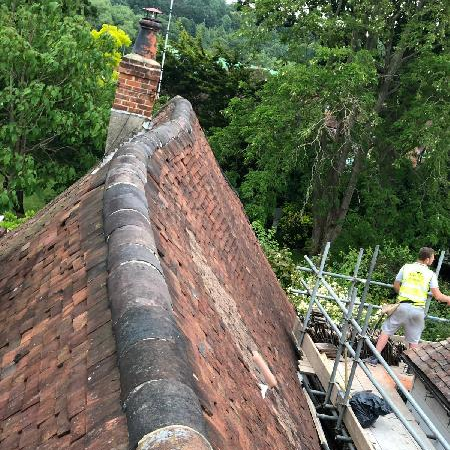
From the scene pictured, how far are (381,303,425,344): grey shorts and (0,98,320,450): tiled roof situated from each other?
246 cm

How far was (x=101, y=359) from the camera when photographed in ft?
9.03

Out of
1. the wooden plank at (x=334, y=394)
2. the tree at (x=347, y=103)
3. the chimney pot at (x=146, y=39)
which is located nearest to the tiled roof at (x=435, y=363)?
the wooden plank at (x=334, y=394)

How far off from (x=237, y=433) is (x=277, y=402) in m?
1.85

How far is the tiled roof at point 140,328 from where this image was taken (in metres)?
2.42

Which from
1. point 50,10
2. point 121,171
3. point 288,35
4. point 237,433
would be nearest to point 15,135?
point 50,10

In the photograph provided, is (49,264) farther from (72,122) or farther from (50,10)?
(50,10)

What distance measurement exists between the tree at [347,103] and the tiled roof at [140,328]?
41.3 feet

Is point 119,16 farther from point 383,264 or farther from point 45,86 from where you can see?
point 383,264

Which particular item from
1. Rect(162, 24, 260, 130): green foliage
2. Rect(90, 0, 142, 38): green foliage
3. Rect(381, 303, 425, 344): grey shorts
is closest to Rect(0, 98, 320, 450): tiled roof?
Rect(381, 303, 425, 344): grey shorts

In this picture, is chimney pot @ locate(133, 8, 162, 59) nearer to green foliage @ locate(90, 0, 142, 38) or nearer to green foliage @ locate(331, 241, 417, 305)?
green foliage @ locate(331, 241, 417, 305)

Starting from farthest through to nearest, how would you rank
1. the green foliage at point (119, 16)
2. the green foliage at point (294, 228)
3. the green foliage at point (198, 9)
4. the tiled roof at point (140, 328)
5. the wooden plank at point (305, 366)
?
the green foliage at point (198, 9) → the green foliage at point (119, 16) → the green foliage at point (294, 228) → the wooden plank at point (305, 366) → the tiled roof at point (140, 328)

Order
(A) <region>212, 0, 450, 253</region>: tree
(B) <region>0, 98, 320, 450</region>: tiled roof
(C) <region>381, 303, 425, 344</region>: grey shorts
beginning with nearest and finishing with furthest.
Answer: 1. (B) <region>0, 98, 320, 450</region>: tiled roof
2. (C) <region>381, 303, 425, 344</region>: grey shorts
3. (A) <region>212, 0, 450, 253</region>: tree

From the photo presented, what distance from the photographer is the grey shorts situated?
8.01 meters

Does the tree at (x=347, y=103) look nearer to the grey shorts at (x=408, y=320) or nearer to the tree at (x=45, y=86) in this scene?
the tree at (x=45, y=86)
